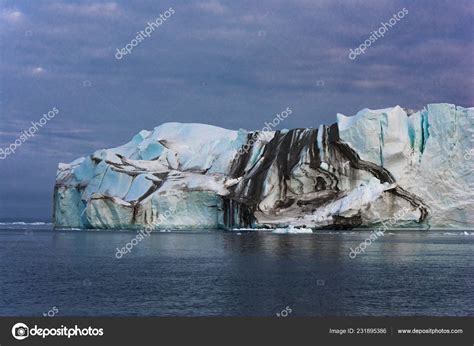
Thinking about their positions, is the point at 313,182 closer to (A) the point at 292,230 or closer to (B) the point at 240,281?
(A) the point at 292,230

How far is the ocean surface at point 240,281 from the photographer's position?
1700cm

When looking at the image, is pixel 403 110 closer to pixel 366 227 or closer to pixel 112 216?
pixel 366 227

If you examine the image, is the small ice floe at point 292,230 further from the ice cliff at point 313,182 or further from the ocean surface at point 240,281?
the ocean surface at point 240,281

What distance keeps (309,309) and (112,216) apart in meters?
35.4

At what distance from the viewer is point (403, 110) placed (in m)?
50.4

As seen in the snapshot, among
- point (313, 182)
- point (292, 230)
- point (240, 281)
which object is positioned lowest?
point (240, 281)

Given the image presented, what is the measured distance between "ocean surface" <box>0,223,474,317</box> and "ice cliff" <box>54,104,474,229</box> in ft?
40.2

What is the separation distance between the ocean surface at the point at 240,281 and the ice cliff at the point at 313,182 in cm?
1225

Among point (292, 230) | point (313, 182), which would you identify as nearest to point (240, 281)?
point (292, 230)

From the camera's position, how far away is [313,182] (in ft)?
164

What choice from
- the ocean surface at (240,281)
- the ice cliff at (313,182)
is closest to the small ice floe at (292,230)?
the ice cliff at (313,182)

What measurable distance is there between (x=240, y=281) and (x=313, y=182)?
28845 mm

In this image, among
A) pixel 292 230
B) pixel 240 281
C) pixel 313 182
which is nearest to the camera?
pixel 240 281

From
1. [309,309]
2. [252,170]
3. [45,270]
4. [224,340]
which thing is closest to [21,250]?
[45,270]
